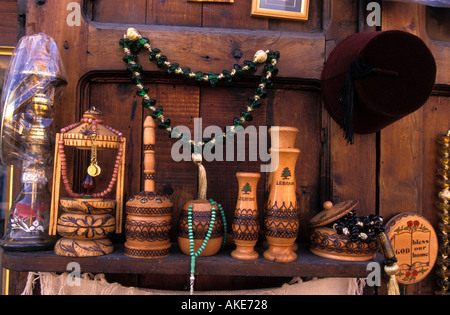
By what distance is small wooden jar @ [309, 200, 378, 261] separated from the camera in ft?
2.69

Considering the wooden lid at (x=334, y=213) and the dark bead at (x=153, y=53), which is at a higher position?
the dark bead at (x=153, y=53)

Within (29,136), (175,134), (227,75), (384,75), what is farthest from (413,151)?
(29,136)

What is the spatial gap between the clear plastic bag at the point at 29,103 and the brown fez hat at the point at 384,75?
81 cm

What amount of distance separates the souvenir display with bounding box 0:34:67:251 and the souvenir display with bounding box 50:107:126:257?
66mm

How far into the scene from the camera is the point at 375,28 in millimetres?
1019

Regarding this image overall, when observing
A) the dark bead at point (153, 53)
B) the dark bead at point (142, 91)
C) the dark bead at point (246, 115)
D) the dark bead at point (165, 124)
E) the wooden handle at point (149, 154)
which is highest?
the dark bead at point (153, 53)

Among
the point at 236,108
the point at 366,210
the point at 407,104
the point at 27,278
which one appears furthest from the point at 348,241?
the point at 27,278

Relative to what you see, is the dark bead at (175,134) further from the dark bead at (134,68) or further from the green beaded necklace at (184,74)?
the dark bead at (134,68)

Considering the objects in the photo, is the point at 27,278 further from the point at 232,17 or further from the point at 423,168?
the point at 423,168

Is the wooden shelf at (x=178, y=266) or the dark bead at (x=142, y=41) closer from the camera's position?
the wooden shelf at (x=178, y=266)

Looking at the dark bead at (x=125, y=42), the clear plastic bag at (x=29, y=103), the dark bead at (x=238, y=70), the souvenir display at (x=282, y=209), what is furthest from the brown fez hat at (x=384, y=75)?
the clear plastic bag at (x=29, y=103)

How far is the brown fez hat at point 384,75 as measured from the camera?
799 mm

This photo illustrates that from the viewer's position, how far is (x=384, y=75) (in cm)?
79
